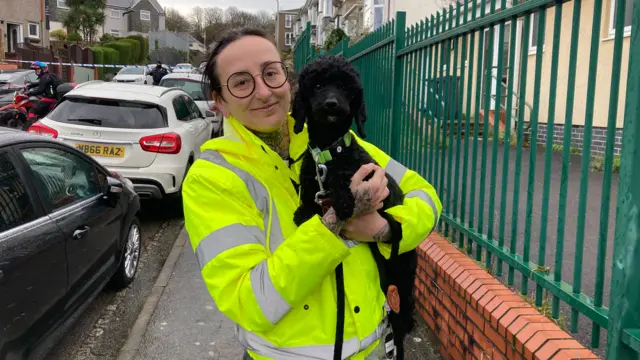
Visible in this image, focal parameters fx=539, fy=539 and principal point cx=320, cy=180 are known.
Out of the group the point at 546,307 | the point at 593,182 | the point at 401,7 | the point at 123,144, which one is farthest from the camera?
the point at 401,7

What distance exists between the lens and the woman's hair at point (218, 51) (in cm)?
176

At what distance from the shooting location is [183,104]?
27.2ft

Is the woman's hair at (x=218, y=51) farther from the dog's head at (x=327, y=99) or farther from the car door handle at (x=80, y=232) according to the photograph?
the car door handle at (x=80, y=232)

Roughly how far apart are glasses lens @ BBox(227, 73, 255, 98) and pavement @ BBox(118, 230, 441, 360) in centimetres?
251

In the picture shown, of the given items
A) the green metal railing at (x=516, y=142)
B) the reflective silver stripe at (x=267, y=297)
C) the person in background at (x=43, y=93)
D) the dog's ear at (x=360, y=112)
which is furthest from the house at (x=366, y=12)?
the person in background at (x=43, y=93)

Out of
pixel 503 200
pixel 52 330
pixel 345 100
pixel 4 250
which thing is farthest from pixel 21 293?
pixel 503 200

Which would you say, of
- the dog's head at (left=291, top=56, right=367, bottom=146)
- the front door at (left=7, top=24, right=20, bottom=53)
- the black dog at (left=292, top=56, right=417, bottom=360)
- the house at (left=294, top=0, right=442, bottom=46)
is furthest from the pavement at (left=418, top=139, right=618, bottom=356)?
the front door at (left=7, top=24, right=20, bottom=53)

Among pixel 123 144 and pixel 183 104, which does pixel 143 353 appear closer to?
pixel 123 144

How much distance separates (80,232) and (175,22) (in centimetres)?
8886

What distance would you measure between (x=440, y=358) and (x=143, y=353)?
2.03m

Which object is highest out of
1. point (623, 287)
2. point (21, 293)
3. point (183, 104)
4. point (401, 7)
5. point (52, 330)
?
point (401, 7)

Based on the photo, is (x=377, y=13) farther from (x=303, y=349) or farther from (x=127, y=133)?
(x=303, y=349)

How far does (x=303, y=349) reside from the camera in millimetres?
1512

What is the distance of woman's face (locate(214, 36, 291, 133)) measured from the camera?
1705 mm
